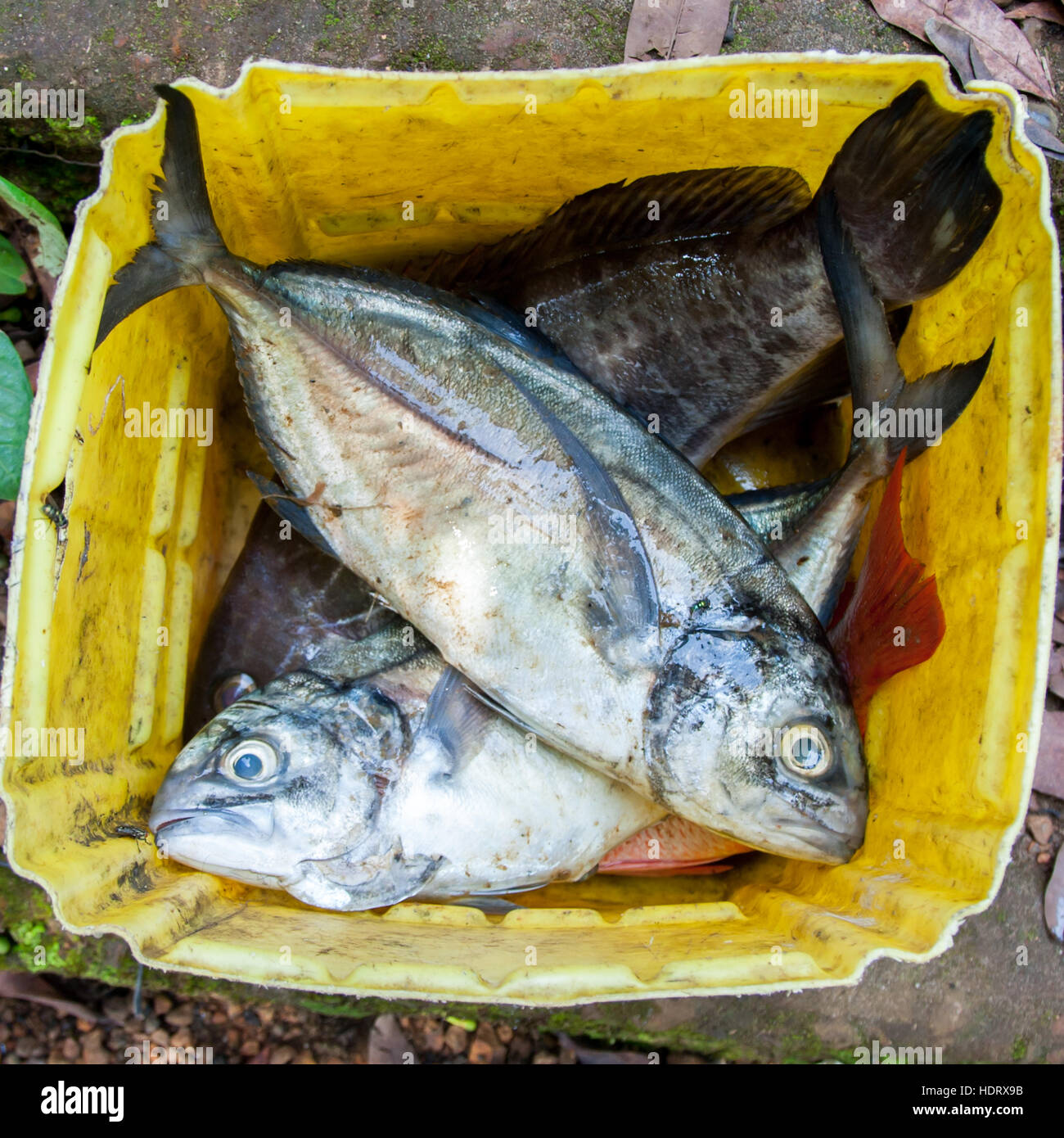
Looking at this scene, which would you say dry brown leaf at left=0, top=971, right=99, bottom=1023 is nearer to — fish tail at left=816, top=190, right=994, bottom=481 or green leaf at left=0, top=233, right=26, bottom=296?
green leaf at left=0, top=233, right=26, bottom=296

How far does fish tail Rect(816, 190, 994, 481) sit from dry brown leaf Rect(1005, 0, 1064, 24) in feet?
4.23

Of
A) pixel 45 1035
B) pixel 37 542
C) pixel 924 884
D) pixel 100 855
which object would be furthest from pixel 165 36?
pixel 45 1035

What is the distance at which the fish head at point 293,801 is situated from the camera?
1.97 m

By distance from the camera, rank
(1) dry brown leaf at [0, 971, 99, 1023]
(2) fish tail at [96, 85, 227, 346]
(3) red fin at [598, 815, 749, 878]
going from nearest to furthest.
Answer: (2) fish tail at [96, 85, 227, 346]
(3) red fin at [598, 815, 749, 878]
(1) dry brown leaf at [0, 971, 99, 1023]

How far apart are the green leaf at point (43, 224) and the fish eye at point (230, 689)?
1.17 meters

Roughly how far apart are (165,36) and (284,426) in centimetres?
124

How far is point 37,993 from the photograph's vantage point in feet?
9.31

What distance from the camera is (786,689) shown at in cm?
192

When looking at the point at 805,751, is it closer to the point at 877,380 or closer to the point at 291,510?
the point at 877,380

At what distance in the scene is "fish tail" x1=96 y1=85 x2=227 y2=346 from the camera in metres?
1.82
